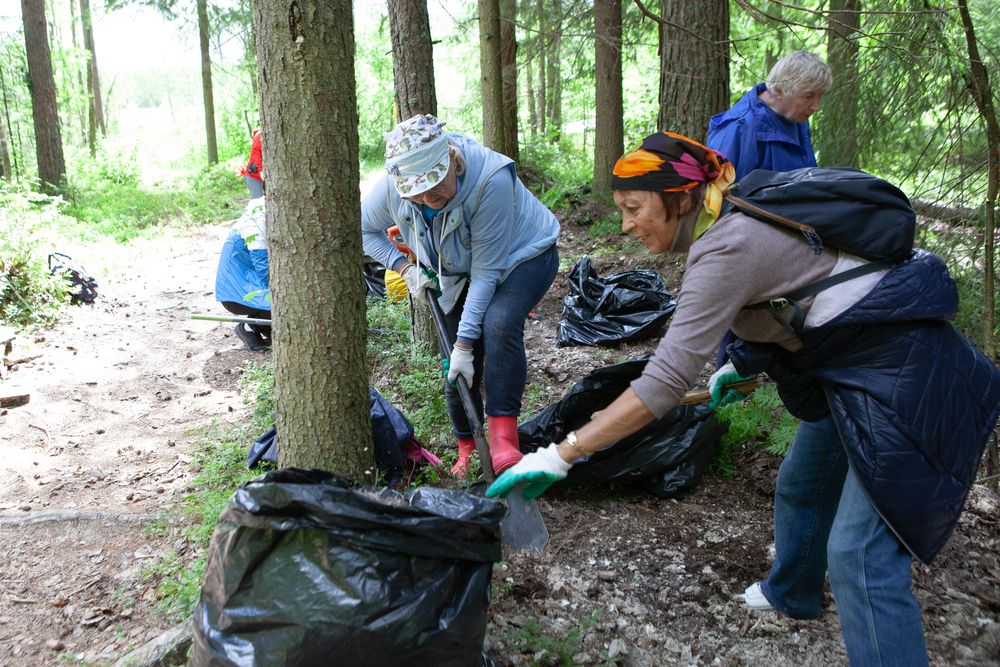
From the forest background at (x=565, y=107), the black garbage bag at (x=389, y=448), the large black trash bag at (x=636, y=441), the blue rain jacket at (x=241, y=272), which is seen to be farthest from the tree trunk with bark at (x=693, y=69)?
the black garbage bag at (x=389, y=448)

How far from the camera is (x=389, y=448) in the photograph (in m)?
2.99

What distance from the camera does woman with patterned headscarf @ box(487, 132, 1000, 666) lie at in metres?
1.59

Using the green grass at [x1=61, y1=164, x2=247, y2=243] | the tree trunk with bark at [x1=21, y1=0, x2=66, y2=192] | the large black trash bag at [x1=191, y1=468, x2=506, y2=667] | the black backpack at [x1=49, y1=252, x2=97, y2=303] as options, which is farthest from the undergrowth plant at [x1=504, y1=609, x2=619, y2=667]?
the tree trunk with bark at [x1=21, y1=0, x2=66, y2=192]

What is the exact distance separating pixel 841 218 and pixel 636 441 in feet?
5.17

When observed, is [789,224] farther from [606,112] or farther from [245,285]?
[606,112]

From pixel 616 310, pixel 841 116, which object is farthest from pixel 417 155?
pixel 616 310

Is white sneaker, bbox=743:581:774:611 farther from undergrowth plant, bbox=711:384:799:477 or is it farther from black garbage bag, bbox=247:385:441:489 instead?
black garbage bag, bbox=247:385:441:489

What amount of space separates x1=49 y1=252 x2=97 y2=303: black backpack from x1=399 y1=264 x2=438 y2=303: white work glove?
4824 mm

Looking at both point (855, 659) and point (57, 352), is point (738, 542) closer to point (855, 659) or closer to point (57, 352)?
point (855, 659)

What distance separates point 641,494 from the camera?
310 centimetres

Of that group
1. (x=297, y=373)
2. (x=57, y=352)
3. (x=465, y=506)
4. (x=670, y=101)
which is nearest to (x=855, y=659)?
(x=465, y=506)

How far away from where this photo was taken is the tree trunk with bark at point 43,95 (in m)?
11.7

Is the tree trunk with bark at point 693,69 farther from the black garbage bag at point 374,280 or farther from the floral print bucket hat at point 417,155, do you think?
the floral print bucket hat at point 417,155

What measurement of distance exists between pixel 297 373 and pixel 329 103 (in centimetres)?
87
